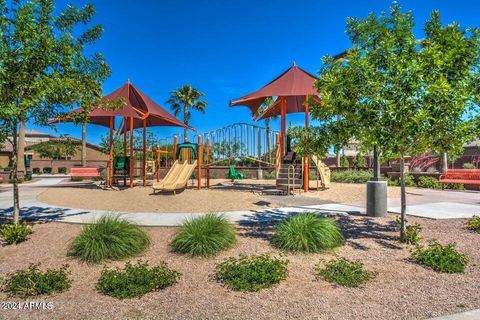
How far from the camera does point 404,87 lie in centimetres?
531

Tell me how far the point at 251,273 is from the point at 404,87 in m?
3.55

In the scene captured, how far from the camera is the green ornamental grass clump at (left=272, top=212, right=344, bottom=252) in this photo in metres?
5.71

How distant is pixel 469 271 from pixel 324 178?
9624 millimetres

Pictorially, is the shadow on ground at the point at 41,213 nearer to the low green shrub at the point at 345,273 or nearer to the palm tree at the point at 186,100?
the low green shrub at the point at 345,273

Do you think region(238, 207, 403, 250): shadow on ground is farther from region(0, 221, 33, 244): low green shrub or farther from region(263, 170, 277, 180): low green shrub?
region(263, 170, 277, 180): low green shrub

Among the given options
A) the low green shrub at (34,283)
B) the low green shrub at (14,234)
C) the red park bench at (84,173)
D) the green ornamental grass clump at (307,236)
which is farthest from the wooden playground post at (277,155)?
the red park bench at (84,173)

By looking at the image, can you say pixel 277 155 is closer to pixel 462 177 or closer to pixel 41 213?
pixel 462 177

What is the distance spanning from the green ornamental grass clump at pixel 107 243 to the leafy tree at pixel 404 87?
405cm

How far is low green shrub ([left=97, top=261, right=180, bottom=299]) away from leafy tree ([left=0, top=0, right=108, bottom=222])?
138 inches

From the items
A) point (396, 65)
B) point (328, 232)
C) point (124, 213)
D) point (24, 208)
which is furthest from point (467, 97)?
point (24, 208)

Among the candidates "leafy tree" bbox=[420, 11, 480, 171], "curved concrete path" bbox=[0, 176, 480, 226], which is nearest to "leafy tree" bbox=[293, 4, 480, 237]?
"leafy tree" bbox=[420, 11, 480, 171]

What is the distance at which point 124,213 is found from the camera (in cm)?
916

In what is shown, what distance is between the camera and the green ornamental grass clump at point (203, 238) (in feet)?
18.3

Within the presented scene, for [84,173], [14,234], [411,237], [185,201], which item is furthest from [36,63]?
[84,173]
